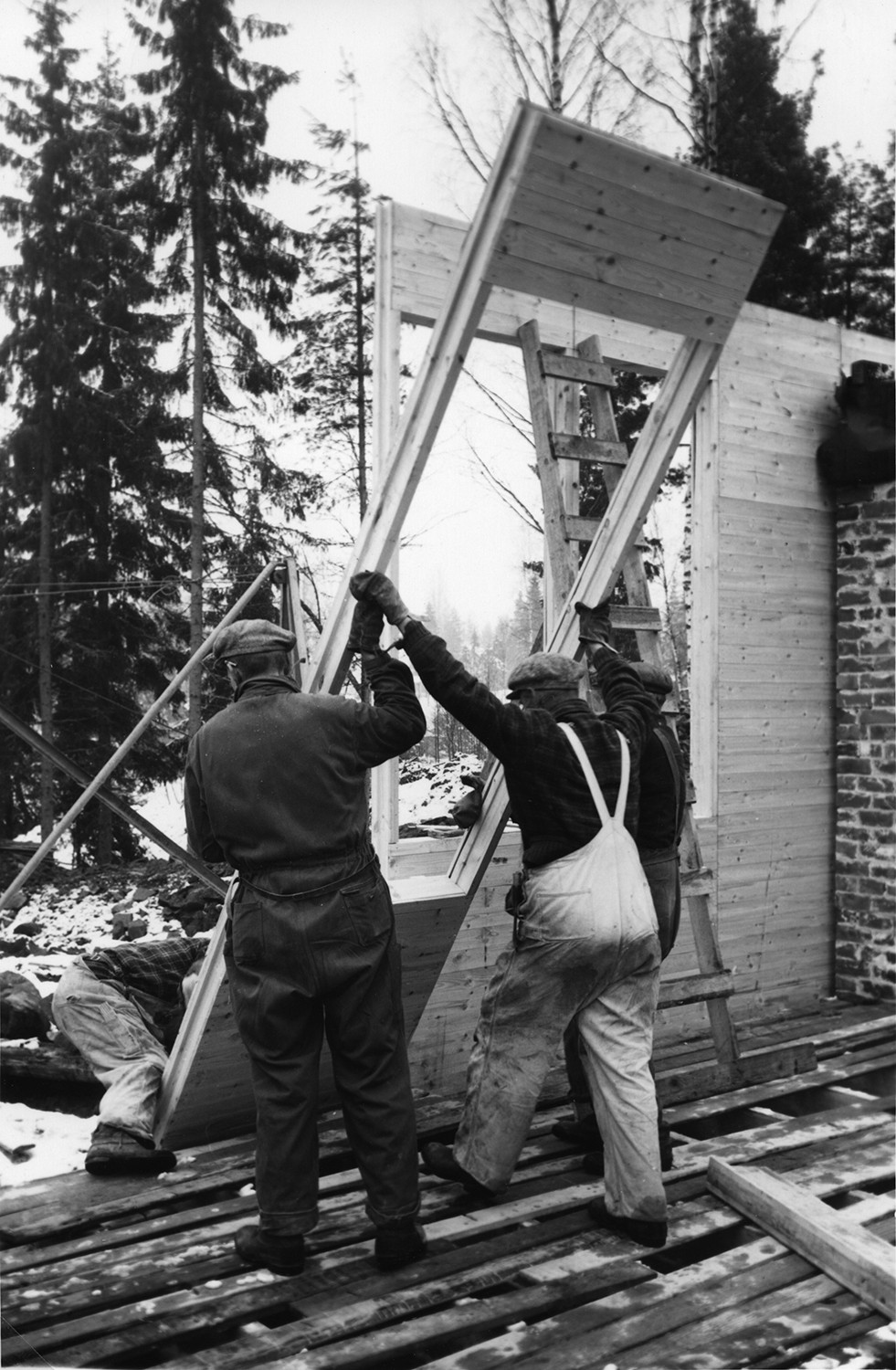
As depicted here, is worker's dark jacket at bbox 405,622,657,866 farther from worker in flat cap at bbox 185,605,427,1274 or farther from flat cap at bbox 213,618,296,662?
flat cap at bbox 213,618,296,662

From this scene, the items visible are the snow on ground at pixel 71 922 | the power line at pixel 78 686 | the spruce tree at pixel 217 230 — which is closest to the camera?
the snow on ground at pixel 71 922

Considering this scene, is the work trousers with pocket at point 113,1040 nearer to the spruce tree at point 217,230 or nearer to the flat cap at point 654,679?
the flat cap at point 654,679

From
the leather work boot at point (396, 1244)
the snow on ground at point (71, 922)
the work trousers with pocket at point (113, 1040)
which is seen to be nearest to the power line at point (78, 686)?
the snow on ground at point (71, 922)

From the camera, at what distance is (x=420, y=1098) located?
5332 millimetres

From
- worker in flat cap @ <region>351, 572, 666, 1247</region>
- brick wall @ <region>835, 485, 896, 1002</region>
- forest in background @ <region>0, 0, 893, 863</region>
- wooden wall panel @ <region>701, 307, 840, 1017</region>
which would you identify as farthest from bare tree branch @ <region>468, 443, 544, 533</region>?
forest in background @ <region>0, 0, 893, 863</region>

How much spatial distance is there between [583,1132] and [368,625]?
2.34m

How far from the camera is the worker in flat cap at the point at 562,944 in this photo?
382 cm

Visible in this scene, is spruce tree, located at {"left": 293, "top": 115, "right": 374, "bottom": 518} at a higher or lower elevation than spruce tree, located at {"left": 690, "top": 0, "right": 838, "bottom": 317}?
lower

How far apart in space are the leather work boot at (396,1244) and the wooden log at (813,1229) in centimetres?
121

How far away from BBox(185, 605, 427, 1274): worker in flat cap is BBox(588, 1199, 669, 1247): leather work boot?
682 mm

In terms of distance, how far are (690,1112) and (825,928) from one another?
8.34 feet

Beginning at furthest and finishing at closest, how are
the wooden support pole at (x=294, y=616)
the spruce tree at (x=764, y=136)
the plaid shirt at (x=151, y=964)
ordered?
the spruce tree at (x=764, y=136) < the wooden support pole at (x=294, y=616) < the plaid shirt at (x=151, y=964)

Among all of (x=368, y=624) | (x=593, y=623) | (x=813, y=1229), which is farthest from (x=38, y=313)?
(x=813, y=1229)

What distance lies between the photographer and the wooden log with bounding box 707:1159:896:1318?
349 cm
